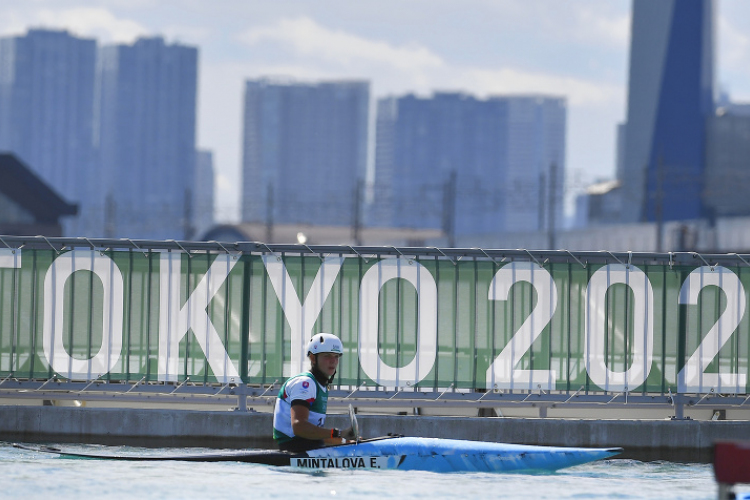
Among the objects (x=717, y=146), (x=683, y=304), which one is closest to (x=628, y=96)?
(x=717, y=146)

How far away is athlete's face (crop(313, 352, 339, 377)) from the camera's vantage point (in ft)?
44.6

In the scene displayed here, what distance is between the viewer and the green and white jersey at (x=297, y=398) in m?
13.7

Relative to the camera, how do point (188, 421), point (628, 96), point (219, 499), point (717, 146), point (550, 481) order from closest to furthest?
point (219, 499) < point (550, 481) < point (188, 421) < point (717, 146) < point (628, 96)

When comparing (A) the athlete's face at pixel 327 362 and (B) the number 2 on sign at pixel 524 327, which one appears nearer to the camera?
(A) the athlete's face at pixel 327 362

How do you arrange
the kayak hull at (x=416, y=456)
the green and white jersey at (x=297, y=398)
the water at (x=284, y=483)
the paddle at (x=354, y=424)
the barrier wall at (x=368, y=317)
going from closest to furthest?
the water at (x=284, y=483) → the green and white jersey at (x=297, y=398) → the paddle at (x=354, y=424) → the kayak hull at (x=416, y=456) → the barrier wall at (x=368, y=317)

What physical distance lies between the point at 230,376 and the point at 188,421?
0.82 m

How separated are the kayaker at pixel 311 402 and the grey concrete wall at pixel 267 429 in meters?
2.68

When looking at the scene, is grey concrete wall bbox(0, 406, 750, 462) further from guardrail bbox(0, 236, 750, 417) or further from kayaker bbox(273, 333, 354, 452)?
kayaker bbox(273, 333, 354, 452)

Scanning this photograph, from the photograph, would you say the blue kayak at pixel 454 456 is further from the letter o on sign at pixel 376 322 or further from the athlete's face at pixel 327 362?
the letter o on sign at pixel 376 322

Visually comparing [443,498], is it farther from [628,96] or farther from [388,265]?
[628,96]

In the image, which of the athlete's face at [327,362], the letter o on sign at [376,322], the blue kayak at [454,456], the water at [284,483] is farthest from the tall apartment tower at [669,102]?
the athlete's face at [327,362]

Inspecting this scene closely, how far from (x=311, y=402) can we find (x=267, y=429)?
3173 mm

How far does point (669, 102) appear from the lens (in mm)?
170500

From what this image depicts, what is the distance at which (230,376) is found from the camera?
1692cm
